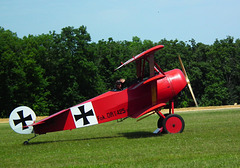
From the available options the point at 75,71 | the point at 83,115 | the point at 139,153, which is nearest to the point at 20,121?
the point at 83,115

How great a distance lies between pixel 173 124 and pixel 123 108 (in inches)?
84.5

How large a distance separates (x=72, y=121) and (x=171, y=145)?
171 inches

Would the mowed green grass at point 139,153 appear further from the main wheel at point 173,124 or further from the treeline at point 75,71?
the treeline at point 75,71

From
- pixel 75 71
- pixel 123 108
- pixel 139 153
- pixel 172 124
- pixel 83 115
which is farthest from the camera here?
pixel 75 71

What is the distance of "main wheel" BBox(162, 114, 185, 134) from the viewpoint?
1350 cm

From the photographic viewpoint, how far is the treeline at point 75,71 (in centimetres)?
5484

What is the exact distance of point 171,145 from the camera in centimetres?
1076

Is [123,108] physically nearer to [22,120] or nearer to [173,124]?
[173,124]

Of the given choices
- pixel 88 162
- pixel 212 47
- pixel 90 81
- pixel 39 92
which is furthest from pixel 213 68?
pixel 88 162

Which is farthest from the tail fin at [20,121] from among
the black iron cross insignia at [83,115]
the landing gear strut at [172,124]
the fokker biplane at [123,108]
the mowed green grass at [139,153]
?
the landing gear strut at [172,124]

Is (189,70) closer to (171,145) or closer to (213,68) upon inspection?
(213,68)

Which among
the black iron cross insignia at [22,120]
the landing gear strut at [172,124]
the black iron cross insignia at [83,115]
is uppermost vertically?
the black iron cross insignia at [22,120]

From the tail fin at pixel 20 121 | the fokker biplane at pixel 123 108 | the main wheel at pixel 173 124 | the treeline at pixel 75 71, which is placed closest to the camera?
the tail fin at pixel 20 121

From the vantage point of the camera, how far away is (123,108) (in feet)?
45.0
